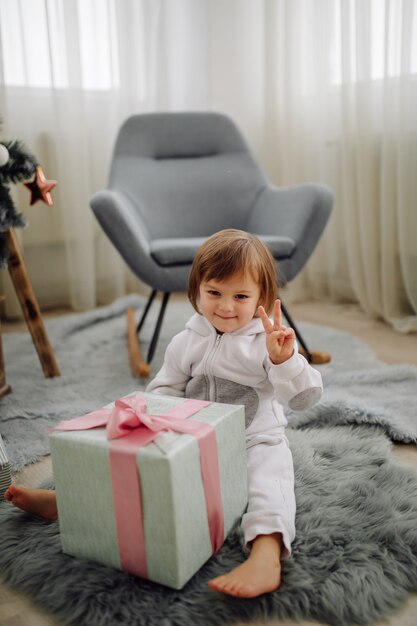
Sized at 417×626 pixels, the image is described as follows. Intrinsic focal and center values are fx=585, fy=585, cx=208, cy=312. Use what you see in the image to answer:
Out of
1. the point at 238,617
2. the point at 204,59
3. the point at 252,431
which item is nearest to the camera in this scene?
the point at 238,617

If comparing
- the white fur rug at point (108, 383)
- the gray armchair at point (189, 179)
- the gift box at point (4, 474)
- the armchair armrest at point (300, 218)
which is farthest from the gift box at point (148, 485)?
the gray armchair at point (189, 179)

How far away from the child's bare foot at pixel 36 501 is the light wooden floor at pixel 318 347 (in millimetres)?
133

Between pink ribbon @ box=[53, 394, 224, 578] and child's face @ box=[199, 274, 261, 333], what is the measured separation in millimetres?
219

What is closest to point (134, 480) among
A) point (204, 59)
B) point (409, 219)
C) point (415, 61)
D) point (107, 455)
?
point (107, 455)

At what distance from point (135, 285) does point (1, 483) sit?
188cm

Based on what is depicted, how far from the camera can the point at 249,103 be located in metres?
2.79

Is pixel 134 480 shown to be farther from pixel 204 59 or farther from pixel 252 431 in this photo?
pixel 204 59

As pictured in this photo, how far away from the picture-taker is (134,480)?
Result: 810 mm

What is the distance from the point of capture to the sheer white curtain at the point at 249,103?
223 cm

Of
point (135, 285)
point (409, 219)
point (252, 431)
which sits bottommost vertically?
point (135, 285)

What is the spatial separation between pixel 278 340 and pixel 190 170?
140 cm

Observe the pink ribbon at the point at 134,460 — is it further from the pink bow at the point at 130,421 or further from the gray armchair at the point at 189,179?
the gray armchair at the point at 189,179

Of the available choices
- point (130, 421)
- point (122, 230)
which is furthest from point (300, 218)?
point (130, 421)

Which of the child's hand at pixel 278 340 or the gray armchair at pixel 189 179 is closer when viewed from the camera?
the child's hand at pixel 278 340
